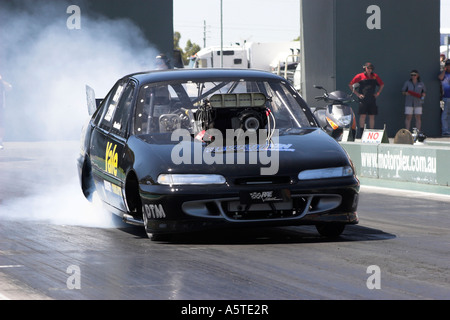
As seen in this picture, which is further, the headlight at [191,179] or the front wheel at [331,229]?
the front wheel at [331,229]

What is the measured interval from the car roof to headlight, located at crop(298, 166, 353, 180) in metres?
1.63

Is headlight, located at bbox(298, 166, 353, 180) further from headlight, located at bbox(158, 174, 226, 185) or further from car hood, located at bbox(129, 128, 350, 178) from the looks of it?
headlight, located at bbox(158, 174, 226, 185)

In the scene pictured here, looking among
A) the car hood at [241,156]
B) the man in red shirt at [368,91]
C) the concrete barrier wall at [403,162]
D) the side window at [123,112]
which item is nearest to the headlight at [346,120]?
the concrete barrier wall at [403,162]

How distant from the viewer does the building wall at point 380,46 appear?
83.6ft

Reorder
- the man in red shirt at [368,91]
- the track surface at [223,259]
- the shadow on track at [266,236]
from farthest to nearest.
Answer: the man in red shirt at [368,91] < the shadow on track at [266,236] < the track surface at [223,259]

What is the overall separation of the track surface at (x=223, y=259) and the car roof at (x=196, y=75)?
4.72 feet

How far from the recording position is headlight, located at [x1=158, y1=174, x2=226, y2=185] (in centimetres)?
800

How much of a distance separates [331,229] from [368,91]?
15.2 m

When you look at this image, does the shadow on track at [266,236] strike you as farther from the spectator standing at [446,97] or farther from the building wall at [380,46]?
the spectator standing at [446,97]

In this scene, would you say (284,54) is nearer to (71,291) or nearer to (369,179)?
(369,179)

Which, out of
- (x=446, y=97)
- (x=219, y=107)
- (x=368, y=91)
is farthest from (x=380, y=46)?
(x=219, y=107)

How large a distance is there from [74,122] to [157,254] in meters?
21.9

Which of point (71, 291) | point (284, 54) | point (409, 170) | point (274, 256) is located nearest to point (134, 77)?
point (274, 256)

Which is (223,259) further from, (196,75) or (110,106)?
(110,106)
